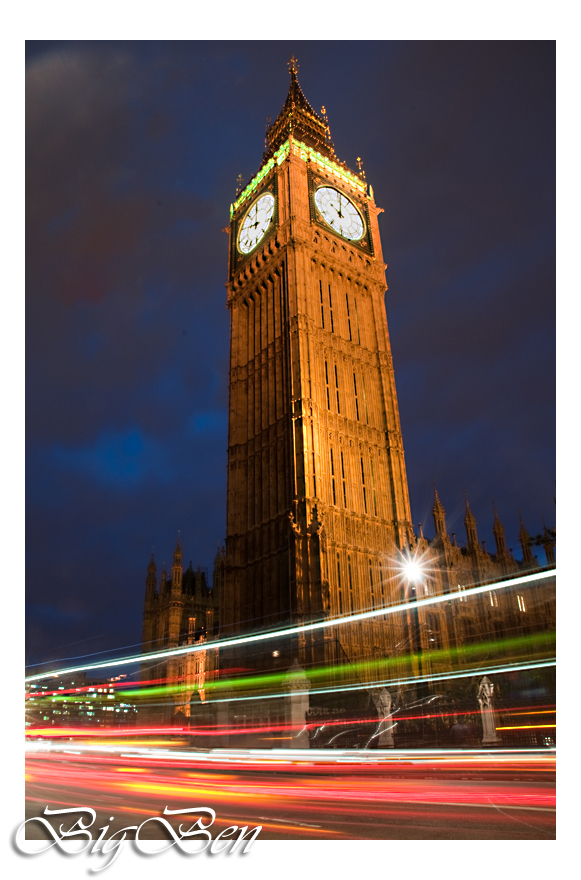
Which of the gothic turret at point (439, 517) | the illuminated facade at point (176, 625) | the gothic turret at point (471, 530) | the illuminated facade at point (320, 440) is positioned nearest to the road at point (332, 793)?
the illuminated facade at point (320, 440)

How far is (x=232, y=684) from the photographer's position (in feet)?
124

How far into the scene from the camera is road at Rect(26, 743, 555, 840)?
25.7ft

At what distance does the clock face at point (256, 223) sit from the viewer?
51406 millimetres

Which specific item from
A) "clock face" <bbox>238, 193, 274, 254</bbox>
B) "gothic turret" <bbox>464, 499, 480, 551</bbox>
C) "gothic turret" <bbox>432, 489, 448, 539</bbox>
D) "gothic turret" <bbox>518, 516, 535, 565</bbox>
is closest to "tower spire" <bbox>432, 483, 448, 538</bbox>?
"gothic turret" <bbox>432, 489, 448, 539</bbox>

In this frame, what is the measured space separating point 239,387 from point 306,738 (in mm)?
32052

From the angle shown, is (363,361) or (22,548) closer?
(22,548)

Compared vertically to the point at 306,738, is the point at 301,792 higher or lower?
higher

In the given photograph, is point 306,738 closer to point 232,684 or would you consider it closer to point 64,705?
point 232,684

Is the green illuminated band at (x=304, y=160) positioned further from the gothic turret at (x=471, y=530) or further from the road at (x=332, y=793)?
the road at (x=332, y=793)

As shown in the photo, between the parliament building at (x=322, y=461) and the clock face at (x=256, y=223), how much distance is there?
0.62ft

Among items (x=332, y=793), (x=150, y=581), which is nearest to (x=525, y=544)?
(x=150, y=581)

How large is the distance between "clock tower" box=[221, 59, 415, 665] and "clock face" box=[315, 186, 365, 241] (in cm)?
14

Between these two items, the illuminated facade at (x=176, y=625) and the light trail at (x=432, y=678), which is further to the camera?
the illuminated facade at (x=176, y=625)

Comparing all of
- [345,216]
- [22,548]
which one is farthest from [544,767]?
[345,216]
